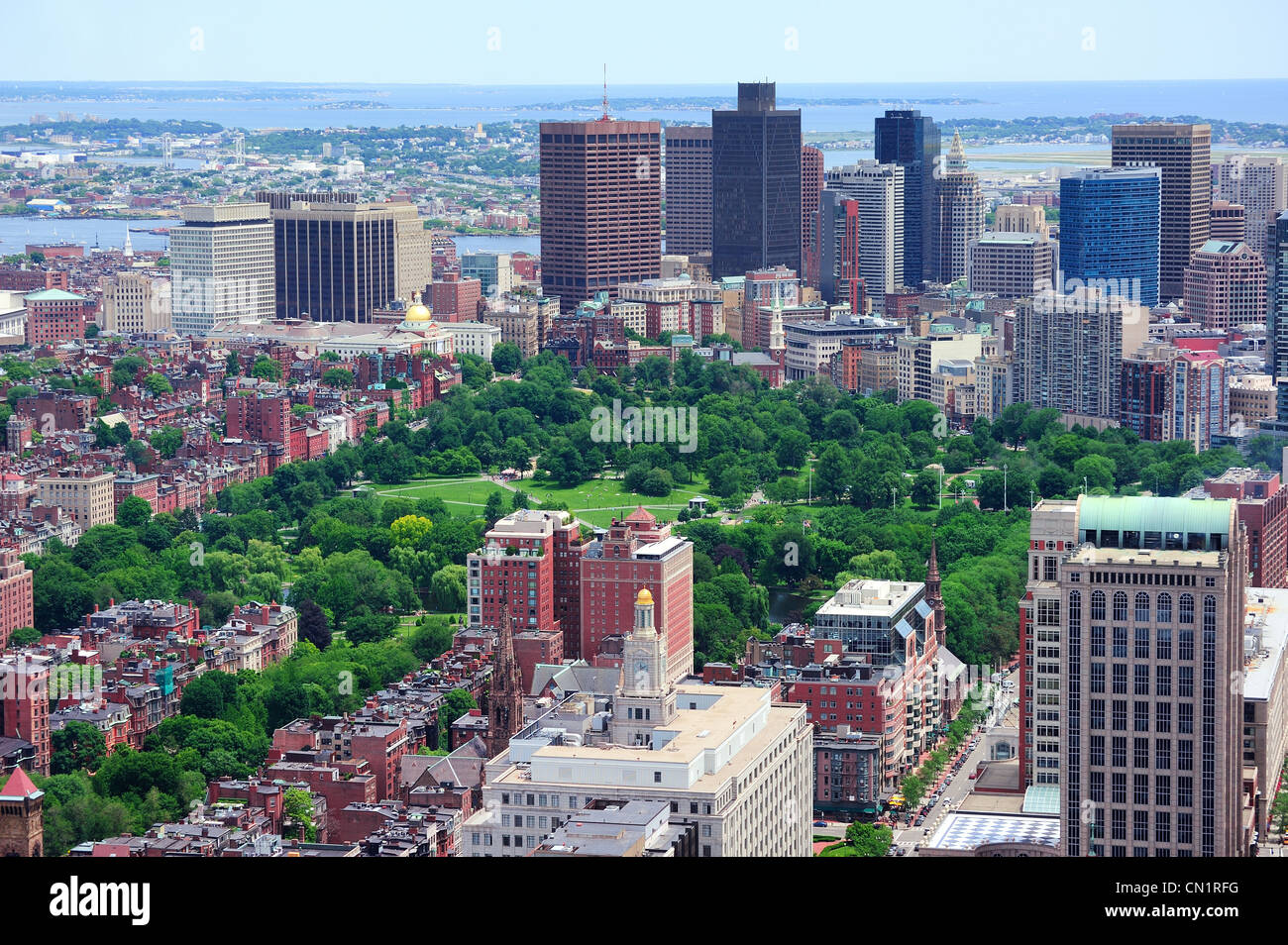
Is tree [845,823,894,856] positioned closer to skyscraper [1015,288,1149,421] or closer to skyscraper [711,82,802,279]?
skyscraper [1015,288,1149,421]

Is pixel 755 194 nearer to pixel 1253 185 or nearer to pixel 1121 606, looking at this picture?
pixel 1253 185

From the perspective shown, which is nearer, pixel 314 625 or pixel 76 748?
pixel 76 748

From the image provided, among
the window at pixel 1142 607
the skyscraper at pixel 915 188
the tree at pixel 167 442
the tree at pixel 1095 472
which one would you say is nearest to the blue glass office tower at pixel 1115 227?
Result: the skyscraper at pixel 915 188

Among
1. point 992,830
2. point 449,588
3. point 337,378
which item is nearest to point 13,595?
point 449,588

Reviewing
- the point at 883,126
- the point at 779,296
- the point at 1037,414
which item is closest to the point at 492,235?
the point at 883,126

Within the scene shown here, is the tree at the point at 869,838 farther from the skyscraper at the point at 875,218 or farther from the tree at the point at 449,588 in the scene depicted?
the skyscraper at the point at 875,218

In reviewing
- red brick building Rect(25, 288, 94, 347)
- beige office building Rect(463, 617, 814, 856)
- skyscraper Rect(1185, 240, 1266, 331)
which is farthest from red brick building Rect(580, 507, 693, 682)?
red brick building Rect(25, 288, 94, 347)
